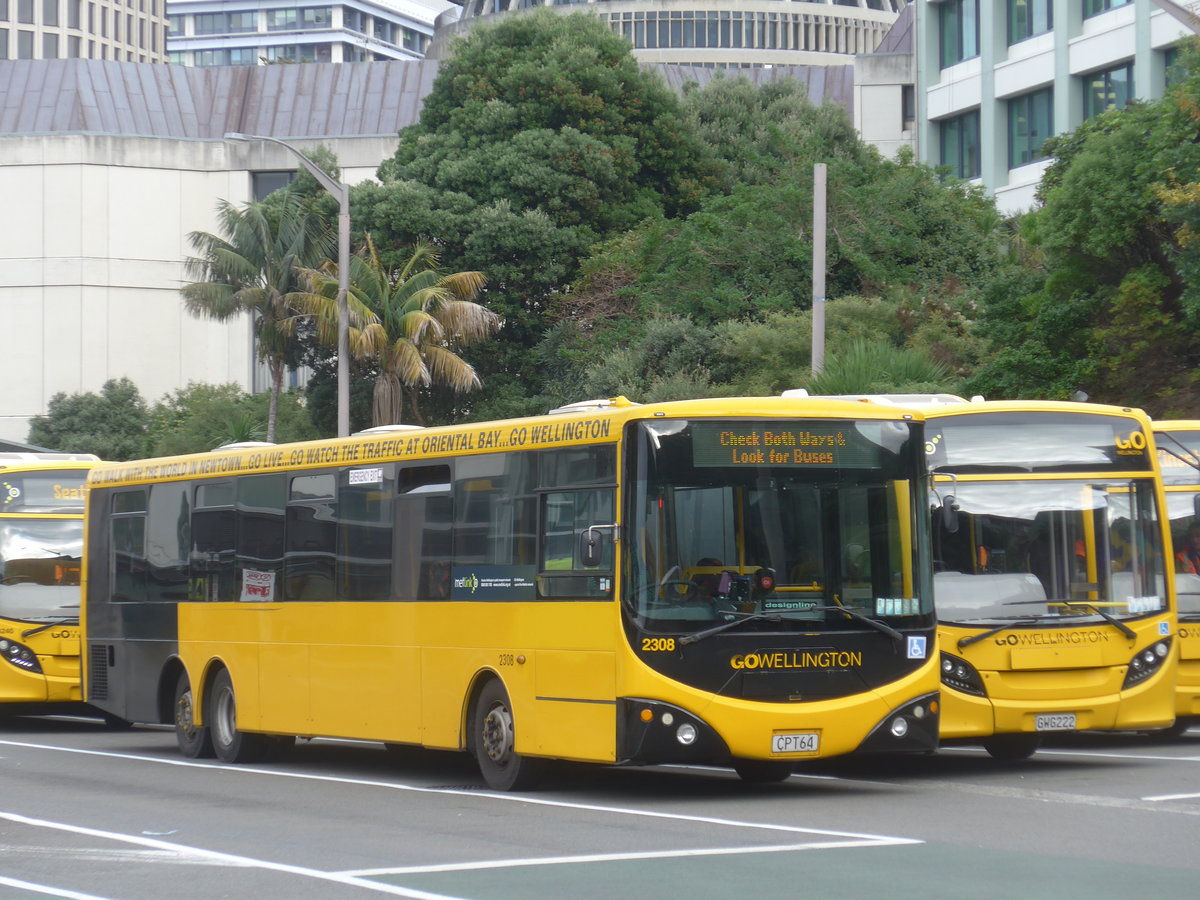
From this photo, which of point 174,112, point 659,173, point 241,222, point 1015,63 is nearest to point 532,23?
point 659,173

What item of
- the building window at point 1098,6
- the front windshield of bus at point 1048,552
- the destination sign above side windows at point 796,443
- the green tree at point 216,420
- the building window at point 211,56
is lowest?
the front windshield of bus at point 1048,552

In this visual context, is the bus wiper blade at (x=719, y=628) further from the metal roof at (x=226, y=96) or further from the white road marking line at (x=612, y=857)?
the metal roof at (x=226, y=96)

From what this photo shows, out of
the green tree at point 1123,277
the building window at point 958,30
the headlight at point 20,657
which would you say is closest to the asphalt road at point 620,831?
the headlight at point 20,657

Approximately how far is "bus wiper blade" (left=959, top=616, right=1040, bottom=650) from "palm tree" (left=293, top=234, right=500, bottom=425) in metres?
29.4

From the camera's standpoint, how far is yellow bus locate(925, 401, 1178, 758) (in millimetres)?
14391

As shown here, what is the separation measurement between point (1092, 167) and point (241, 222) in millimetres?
28285

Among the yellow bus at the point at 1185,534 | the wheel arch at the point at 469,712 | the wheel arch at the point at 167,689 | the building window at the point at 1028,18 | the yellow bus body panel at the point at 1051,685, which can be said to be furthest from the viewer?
the building window at the point at 1028,18

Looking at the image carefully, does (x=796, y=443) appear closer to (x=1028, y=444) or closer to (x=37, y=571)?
(x=1028, y=444)

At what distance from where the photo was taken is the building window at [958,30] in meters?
58.8

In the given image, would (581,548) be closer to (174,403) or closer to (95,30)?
(174,403)

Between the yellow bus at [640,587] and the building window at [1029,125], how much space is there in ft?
139

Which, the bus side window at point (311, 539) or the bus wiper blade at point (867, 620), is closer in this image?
the bus wiper blade at point (867, 620)

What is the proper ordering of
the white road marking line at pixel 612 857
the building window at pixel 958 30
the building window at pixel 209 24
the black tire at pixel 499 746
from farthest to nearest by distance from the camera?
the building window at pixel 209 24 < the building window at pixel 958 30 < the black tire at pixel 499 746 < the white road marking line at pixel 612 857

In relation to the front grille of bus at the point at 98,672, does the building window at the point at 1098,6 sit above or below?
above
